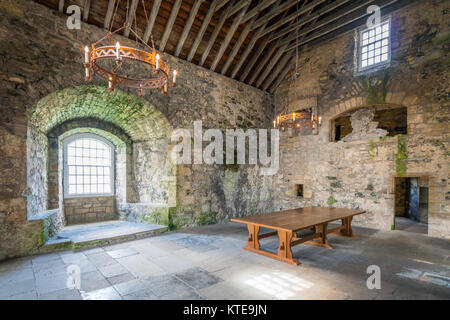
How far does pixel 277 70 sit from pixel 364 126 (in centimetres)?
307

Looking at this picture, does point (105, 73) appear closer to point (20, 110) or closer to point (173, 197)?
point (20, 110)

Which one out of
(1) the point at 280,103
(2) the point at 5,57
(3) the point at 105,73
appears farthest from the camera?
(1) the point at 280,103

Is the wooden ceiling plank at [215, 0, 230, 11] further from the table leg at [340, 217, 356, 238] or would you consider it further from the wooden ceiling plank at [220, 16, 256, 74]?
the table leg at [340, 217, 356, 238]

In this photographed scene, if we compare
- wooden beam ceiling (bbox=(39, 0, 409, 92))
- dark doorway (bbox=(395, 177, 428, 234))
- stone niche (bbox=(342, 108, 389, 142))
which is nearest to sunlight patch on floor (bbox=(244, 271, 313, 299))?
stone niche (bbox=(342, 108, 389, 142))

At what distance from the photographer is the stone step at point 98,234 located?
161 inches

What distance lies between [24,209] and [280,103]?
7.12m

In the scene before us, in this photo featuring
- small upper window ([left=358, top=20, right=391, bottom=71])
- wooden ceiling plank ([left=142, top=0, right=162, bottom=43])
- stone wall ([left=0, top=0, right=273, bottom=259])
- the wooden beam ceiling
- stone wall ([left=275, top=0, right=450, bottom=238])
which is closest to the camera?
stone wall ([left=0, top=0, right=273, bottom=259])

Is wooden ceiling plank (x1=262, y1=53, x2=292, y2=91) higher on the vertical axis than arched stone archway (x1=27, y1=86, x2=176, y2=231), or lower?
higher

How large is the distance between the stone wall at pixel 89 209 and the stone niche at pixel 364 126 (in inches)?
266

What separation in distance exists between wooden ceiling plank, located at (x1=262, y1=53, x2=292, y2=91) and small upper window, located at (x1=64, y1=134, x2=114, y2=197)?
5139 millimetres

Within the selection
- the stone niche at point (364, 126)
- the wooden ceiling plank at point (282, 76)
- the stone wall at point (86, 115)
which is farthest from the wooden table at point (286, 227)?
the wooden ceiling plank at point (282, 76)

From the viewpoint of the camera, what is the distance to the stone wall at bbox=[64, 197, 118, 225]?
581cm

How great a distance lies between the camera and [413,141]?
5250 millimetres
